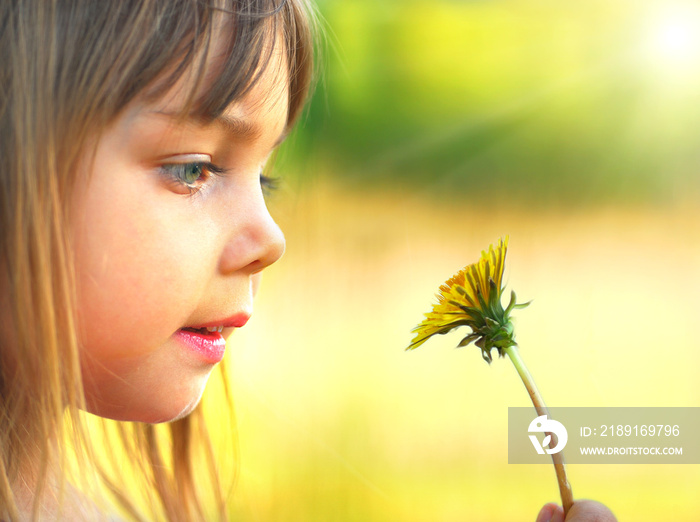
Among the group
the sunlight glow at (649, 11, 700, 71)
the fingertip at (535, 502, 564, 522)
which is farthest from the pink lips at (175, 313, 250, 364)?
the sunlight glow at (649, 11, 700, 71)

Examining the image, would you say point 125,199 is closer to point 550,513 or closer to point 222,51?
point 222,51

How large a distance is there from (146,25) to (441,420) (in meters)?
0.57

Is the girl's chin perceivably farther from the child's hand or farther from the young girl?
the child's hand

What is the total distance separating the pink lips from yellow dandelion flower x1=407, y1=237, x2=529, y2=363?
0.41ft

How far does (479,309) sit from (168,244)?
0.66 ft

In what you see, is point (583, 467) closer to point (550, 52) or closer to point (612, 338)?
point (612, 338)

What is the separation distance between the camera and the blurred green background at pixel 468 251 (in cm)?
74

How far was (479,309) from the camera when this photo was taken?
0.41 meters

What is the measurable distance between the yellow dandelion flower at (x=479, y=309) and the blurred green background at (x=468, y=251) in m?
0.35

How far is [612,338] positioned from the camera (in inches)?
28.9

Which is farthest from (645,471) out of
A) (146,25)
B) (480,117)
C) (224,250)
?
(146,25)

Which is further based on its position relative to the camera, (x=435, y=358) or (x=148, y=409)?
(x=435, y=358)

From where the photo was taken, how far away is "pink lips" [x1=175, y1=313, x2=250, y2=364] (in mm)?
420

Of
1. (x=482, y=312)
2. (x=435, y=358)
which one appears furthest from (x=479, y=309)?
(x=435, y=358)
